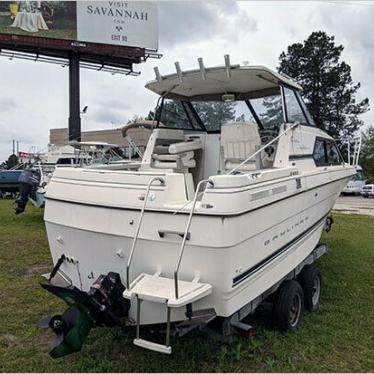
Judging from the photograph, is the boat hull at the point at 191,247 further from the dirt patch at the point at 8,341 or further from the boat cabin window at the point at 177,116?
the boat cabin window at the point at 177,116

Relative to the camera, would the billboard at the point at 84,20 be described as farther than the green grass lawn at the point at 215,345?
Yes

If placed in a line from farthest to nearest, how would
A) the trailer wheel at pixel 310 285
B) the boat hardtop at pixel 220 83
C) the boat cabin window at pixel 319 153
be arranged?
1. the boat cabin window at pixel 319 153
2. the trailer wheel at pixel 310 285
3. the boat hardtop at pixel 220 83

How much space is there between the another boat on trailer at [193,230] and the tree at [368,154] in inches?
1446

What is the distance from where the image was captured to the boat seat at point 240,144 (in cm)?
464

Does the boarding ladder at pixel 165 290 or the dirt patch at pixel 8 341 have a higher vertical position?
the boarding ladder at pixel 165 290

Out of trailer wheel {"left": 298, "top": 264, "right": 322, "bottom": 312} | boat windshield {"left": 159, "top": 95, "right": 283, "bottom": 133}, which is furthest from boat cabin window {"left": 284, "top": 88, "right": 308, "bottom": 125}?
→ trailer wheel {"left": 298, "top": 264, "right": 322, "bottom": 312}

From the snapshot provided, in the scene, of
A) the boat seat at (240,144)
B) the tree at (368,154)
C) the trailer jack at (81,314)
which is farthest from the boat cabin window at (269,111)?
the tree at (368,154)

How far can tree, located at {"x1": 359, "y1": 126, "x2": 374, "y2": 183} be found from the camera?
3892 cm

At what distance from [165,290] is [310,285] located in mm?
2265

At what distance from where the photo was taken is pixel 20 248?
7.63m

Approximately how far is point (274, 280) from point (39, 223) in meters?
8.39

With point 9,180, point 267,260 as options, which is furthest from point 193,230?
point 9,180

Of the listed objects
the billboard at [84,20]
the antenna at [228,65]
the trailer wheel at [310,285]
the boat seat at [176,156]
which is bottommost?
the trailer wheel at [310,285]

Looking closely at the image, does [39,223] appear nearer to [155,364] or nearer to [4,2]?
[155,364]
